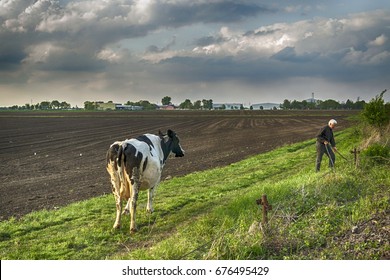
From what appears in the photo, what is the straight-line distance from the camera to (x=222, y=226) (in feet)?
22.0

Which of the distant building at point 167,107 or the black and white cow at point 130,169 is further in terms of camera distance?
the distant building at point 167,107

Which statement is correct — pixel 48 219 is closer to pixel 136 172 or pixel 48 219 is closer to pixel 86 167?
pixel 136 172

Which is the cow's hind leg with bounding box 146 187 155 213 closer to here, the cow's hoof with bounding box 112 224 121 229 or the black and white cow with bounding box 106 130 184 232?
the black and white cow with bounding box 106 130 184 232

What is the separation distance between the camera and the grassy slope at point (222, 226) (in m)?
6.52

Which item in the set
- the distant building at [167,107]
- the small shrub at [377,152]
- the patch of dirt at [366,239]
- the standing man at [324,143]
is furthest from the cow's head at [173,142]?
the distant building at [167,107]

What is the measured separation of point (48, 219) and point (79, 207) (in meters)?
1.34

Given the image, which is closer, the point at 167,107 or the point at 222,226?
the point at 222,226

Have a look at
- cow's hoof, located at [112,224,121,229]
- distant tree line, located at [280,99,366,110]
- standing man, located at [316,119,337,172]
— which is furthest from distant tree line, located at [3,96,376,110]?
cow's hoof, located at [112,224,121,229]

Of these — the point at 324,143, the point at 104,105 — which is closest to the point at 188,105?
the point at 104,105

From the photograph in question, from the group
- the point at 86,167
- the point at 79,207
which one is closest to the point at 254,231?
the point at 79,207

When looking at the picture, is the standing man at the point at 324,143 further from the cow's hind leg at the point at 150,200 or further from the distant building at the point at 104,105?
the distant building at the point at 104,105

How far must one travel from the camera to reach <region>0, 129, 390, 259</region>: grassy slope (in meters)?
6.52

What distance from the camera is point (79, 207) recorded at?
11.8 m

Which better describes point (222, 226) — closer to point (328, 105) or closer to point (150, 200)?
point (150, 200)
